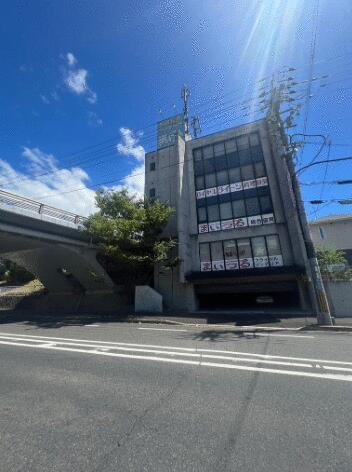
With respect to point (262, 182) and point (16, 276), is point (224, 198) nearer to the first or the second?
point (262, 182)

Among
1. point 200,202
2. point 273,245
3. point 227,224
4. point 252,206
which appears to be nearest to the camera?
point 273,245

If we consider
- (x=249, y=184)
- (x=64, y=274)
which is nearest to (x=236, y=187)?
(x=249, y=184)

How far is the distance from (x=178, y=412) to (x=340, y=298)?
17.0m

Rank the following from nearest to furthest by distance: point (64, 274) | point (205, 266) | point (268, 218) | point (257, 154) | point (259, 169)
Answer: point (268, 218) → point (205, 266) → point (259, 169) → point (257, 154) → point (64, 274)

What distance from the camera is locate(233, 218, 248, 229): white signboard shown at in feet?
79.3

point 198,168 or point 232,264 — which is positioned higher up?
point 198,168

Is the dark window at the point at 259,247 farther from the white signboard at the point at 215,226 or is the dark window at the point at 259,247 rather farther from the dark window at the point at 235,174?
the dark window at the point at 235,174

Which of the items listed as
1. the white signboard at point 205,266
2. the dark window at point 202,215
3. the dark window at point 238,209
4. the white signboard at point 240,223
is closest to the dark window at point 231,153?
the dark window at point 238,209

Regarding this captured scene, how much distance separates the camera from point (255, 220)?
942 inches

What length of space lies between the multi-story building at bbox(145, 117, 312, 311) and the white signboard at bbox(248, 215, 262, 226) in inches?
3.4

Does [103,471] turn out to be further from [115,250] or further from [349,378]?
[115,250]

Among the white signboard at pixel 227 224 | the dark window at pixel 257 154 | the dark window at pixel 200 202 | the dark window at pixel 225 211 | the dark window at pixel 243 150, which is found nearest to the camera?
the white signboard at pixel 227 224

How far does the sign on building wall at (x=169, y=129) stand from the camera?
98.7 feet

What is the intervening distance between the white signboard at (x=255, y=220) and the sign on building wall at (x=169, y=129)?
12.7 meters
